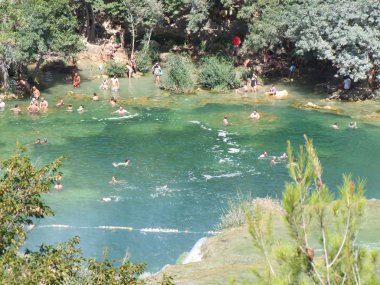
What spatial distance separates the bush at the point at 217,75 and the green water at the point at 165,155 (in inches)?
54.9

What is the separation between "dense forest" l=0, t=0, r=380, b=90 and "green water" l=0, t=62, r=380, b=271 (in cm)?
294

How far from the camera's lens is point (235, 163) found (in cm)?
3356

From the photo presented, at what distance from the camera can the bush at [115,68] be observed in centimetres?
5022

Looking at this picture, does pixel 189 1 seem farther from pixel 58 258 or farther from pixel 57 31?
pixel 58 258

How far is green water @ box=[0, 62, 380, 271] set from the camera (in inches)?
1034

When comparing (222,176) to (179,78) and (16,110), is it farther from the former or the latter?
(179,78)

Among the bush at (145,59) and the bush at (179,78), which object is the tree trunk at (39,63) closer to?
the bush at (145,59)

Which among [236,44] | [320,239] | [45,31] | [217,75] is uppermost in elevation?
[320,239]

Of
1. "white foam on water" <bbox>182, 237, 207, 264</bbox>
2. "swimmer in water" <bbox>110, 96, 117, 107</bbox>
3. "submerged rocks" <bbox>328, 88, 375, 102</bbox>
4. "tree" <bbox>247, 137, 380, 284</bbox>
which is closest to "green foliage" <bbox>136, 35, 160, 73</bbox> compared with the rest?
"swimmer in water" <bbox>110, 96, 117, 107</bbox>

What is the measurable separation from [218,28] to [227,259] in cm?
3670

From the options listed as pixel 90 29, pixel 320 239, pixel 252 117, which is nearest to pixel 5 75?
pixel 90 29

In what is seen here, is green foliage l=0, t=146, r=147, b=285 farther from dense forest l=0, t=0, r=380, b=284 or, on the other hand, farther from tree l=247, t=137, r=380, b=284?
dense forest l=0, t=0, r=380, b=284

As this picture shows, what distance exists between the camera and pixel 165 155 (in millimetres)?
34750

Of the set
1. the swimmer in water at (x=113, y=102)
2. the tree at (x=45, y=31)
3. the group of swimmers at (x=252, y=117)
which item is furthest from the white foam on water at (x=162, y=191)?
the tree at (x=45, y=31)
